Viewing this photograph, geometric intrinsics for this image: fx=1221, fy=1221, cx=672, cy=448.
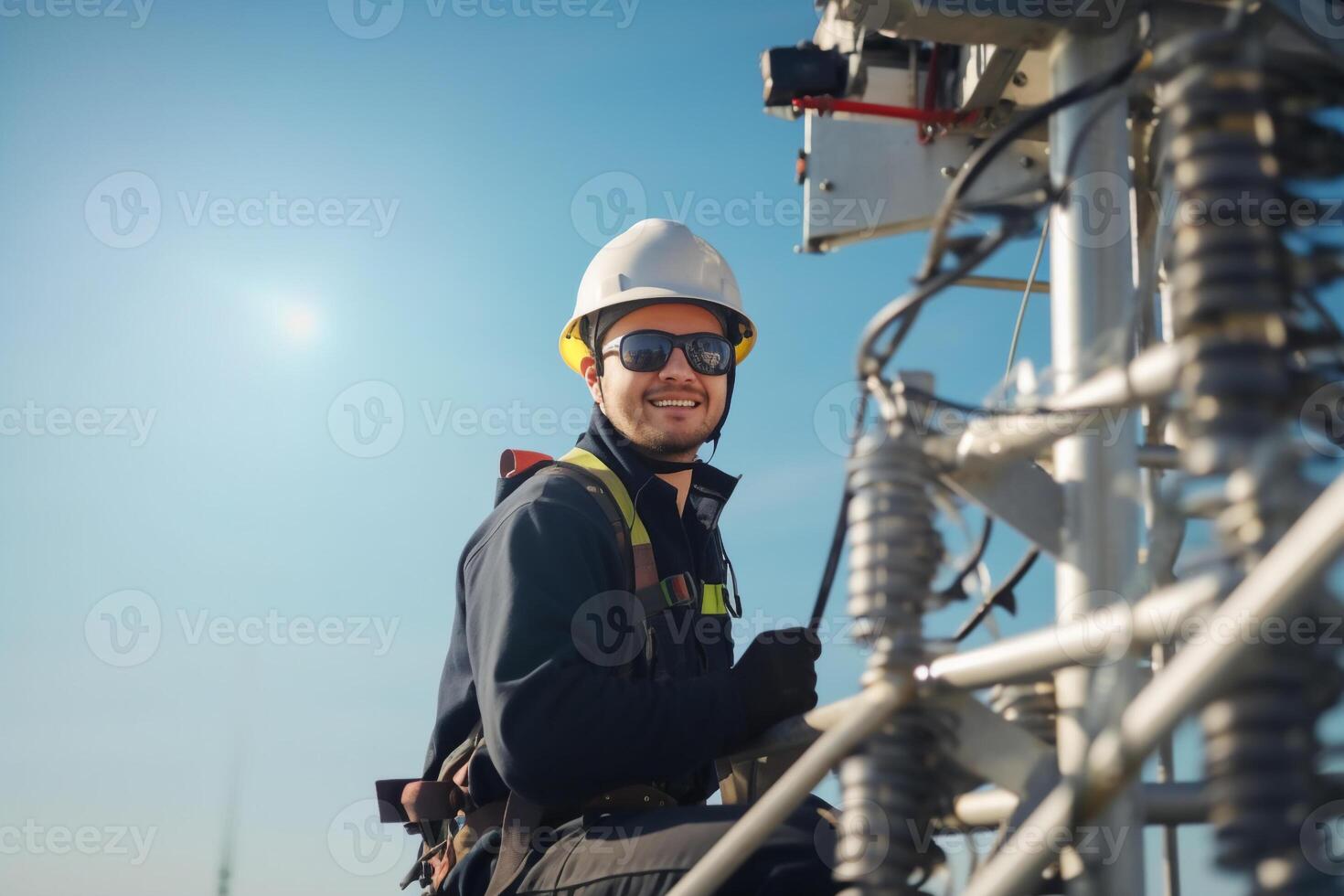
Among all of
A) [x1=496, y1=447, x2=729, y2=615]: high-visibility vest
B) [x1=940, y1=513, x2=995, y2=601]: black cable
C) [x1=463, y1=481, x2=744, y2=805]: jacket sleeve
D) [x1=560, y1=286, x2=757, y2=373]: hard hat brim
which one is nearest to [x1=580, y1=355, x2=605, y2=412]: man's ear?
[x1=560, y1=286, x2=757, y2=373]: hard hat brim

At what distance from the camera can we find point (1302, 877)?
127cm

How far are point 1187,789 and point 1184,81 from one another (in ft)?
3.75

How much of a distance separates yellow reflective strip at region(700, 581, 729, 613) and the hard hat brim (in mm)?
898

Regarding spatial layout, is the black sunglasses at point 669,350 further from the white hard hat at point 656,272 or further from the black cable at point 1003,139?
the black cable at point 1003,139

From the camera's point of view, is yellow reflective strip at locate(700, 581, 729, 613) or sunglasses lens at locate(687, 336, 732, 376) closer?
yellow reflective strip at locate(700, 581, 729, 613)

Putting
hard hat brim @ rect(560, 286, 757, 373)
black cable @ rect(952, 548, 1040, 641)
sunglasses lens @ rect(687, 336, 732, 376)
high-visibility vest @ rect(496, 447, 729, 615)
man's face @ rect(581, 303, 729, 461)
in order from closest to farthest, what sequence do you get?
1. black cable @ rect(952, 548, 1040, 641)
2. high-visibility vest @ rect(496, 447, 729, 615)
3. man's face @ rect(581, 303, 729, 461)
4. sunglasses lens @ rect(687, 336, 732, 376)
5. hard hat brim @ rect(560, 286, 757, 373)

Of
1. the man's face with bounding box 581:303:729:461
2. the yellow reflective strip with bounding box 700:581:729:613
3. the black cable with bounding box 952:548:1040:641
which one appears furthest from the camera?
the man's face with bounding box 581:303:729:461

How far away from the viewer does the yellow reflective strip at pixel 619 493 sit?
11.6 feet

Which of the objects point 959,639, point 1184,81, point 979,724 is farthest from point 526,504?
point 1184,81

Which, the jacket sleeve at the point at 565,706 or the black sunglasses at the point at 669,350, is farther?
the black sunglasses at the point at 669,350

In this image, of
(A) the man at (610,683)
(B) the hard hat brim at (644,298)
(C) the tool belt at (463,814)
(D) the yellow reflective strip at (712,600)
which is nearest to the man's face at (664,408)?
(A) the man at (610,683)

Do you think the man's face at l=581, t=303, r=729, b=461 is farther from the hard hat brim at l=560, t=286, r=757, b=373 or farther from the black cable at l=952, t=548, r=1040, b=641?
the black cable at l=952, t=548, r=1040, b=641

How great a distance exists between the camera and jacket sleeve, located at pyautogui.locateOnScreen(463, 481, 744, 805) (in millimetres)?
2840

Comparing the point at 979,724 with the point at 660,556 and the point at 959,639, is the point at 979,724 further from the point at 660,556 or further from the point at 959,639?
the point at 660,556
